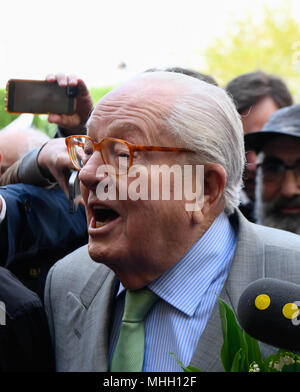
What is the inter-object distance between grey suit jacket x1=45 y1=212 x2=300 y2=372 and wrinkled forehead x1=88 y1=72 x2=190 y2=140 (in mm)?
554

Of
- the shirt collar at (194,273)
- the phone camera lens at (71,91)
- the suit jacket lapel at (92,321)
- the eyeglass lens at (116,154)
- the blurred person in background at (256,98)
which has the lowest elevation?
the suit jacket lapel at (92,321)

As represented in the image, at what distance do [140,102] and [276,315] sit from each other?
1059 mm

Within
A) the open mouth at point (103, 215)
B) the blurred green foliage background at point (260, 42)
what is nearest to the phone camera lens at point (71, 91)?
the open mouth at point (103, 215)

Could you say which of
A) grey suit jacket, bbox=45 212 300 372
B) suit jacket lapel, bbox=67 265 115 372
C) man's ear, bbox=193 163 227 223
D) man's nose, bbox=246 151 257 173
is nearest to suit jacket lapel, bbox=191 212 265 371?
grey suit jacket, bbox=45 212 300 372

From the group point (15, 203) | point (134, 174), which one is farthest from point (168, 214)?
point (15, 203)

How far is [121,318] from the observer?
6.84 ft

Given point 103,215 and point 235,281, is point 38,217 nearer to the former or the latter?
point 103,215

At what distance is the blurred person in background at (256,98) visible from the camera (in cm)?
390

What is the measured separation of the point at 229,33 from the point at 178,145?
17376 millimetres

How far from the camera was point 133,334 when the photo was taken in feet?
6.40

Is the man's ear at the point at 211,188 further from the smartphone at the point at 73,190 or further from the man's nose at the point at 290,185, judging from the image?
the man's nose at the point at 290,185

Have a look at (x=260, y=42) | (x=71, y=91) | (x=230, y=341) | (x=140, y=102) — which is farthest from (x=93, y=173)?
(x=260, y=42)

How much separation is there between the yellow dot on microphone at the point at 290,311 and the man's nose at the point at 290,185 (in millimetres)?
2122

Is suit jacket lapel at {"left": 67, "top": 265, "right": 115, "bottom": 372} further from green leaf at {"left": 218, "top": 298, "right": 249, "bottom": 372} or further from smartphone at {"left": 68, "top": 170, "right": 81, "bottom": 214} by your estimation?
green leaf at {"left": 218, "top": 298, "right": 249, "bottom": 372}
